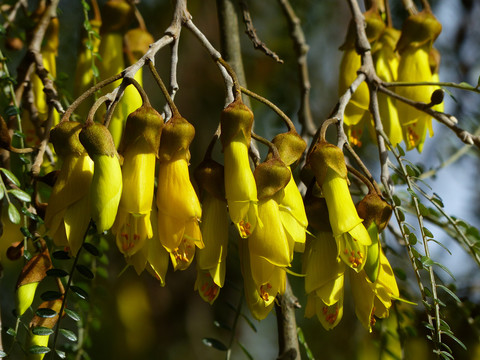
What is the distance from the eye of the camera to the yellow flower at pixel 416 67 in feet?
4.20

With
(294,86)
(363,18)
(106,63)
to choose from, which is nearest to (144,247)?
(106,63)

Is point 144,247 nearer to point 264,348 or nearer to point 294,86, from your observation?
point 294,86

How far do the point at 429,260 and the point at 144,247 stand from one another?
0.41 metres

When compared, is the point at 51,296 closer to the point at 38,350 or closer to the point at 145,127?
the point at 38,350

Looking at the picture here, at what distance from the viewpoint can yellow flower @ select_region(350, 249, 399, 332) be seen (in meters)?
0.96

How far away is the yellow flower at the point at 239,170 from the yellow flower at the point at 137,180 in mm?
94

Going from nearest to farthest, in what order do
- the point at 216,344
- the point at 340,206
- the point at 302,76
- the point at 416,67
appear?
1. the point at 340,206
2. the point at 216,344
3. the point at 416,67
4. the point at 302,76

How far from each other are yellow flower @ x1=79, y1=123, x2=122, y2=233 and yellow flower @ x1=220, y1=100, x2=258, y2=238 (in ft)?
0.49

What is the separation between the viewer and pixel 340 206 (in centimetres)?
94

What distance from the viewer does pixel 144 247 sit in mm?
892

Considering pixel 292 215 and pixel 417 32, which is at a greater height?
pixel 417 32

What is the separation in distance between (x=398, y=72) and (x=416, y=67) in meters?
0.04

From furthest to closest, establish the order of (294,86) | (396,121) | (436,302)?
(294,86) → (396,121) → (436,302)

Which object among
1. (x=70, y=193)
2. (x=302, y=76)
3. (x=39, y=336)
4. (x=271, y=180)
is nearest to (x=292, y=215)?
(x=271, y=180)
